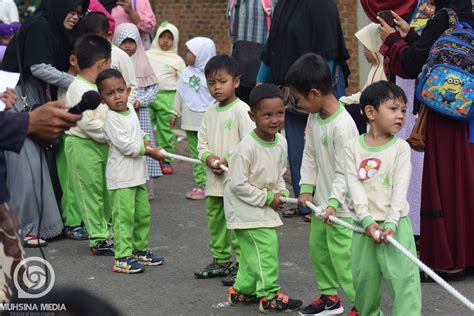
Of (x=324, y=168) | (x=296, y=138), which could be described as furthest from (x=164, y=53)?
(x=324, y=168)

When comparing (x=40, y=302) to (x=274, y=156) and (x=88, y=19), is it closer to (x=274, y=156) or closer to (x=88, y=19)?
(x=274, y=156)

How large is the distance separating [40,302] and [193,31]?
1347 cm

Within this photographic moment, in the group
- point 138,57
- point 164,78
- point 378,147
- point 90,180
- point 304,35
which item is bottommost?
point 90,180

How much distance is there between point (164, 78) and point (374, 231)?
Answer: 5853mm

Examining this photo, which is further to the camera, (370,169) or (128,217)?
(128,217)

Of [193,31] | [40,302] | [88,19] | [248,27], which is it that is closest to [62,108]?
[40,302]

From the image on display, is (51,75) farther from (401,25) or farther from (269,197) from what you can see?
(401,25)

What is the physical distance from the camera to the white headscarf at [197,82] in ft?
32.4

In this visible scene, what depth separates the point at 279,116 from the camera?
6.20m

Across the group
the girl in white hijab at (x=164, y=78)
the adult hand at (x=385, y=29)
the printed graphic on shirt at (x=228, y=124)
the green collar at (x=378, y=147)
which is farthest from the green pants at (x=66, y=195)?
the green collar at (x=378, y=147)

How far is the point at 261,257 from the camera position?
6254mm

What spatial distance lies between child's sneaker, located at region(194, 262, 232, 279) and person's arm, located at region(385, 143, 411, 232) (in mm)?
1946

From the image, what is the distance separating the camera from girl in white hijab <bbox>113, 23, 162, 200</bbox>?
9.61 metres

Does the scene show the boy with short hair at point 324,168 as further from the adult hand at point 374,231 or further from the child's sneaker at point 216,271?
the child's sneaker at point 216,271
